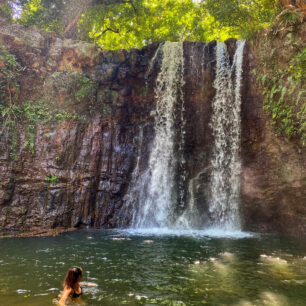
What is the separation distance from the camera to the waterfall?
13580 mm

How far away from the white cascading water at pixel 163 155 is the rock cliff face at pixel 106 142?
1.42 ft

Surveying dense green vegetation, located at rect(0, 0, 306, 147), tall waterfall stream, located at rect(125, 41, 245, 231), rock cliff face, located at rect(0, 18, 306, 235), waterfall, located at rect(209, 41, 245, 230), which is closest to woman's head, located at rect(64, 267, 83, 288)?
rock cliff face, located at rect(0, 18, 306, 235)

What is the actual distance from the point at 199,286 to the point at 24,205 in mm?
9175

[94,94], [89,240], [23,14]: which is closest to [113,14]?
[23,14]

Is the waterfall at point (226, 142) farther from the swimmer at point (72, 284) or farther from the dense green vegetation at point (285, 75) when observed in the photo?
the swimmer at point (72, 284)

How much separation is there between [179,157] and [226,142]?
2.57m

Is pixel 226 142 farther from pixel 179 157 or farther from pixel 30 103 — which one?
pixel 30 103

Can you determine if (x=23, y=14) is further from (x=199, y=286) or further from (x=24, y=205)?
(x=199, y=286)

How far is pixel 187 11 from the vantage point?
23.0m

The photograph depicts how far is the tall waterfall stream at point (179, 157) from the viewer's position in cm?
1365

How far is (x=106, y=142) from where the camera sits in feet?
46.6

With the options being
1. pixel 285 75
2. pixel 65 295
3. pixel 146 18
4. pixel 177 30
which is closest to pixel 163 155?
pixel 285 75

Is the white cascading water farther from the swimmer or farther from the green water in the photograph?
the swimmer

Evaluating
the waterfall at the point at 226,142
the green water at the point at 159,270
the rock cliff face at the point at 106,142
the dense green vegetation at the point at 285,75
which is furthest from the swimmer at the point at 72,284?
the dense green vegetation at the point at 285,75
